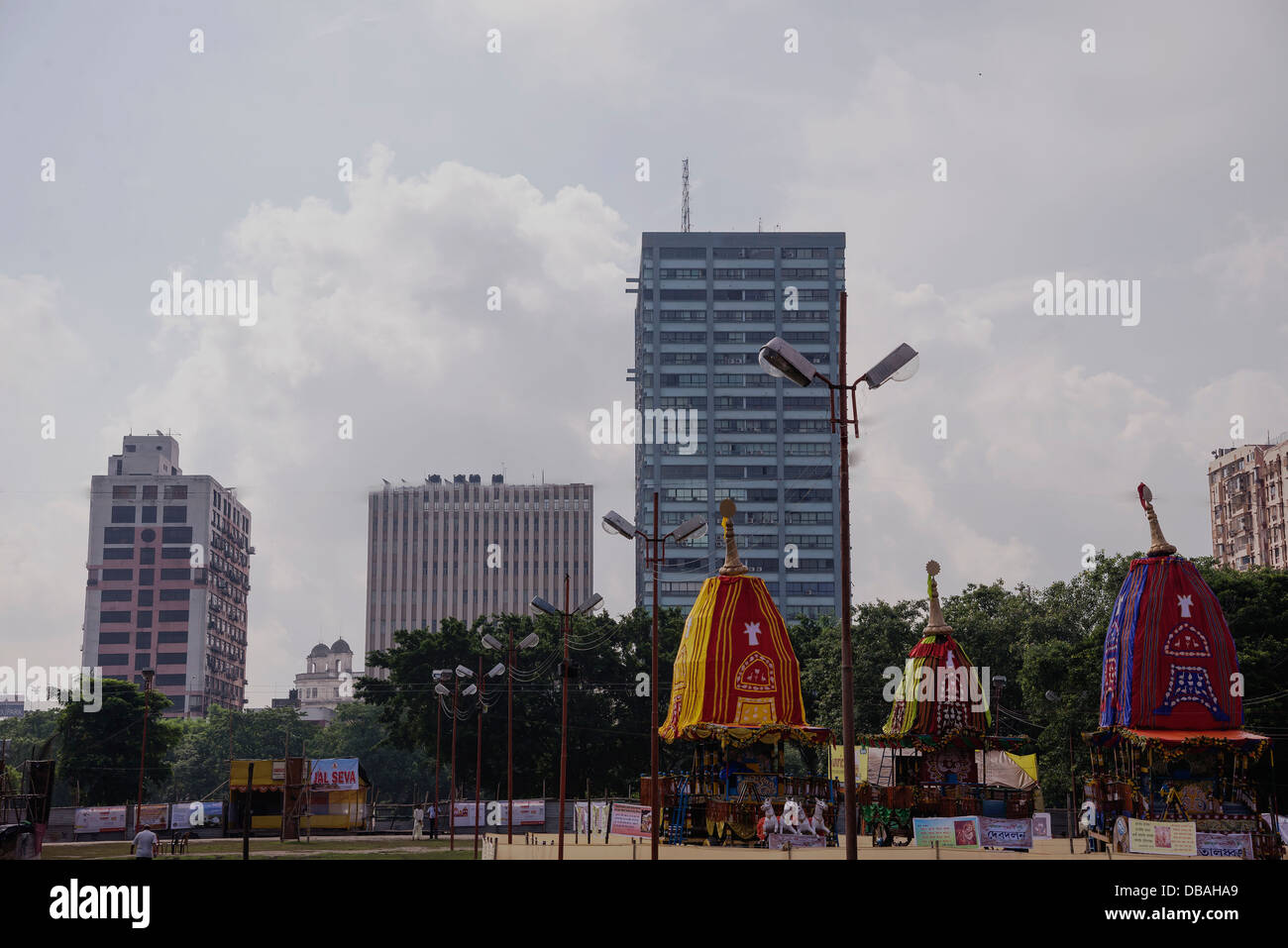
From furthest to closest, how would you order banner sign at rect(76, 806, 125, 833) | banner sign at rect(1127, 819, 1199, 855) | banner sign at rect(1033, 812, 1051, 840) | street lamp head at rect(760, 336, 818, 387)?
banner sign at rect(76, 806, 125, 833), banner sign at rect(1033, 812, 1051, 840), banner sign at rect(1127, 819, 1199, 855), street lamp head at rect(760, 336, 818, 387)

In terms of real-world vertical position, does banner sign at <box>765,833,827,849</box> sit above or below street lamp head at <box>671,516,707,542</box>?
below

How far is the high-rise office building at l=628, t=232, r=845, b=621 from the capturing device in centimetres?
15075

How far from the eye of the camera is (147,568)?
15162 cm

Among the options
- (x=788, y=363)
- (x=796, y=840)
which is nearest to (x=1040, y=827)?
(x=796, y=840)

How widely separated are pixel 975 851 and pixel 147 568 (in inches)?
5254

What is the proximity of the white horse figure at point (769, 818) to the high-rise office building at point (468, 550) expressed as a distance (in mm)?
123206

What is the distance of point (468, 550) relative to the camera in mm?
165625

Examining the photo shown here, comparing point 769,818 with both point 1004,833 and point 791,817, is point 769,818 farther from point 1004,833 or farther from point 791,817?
point 1004,833

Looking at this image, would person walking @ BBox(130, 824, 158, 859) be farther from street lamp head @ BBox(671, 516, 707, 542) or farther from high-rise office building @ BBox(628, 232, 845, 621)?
high-rise office building @ BBox(628, 232, 845, 621)

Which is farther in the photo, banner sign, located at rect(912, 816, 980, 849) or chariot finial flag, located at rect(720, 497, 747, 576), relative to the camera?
chariot finial flag, located at rect(720, 497, 747, 576)

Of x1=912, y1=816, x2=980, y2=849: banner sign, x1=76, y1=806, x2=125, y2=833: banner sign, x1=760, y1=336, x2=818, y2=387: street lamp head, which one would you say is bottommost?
x1=76, y1=806, x2=125, y2=833: banner sign

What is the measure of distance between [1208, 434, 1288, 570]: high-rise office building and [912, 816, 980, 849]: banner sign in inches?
3876

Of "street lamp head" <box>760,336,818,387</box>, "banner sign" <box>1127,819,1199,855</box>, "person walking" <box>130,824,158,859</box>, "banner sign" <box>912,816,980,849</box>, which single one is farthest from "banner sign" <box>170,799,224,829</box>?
"street lamp head" <box>760,336,818,387</box>
